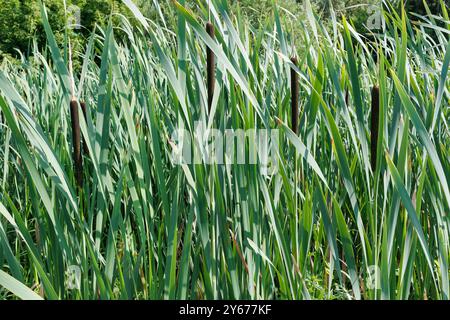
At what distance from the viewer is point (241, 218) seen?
1161mm

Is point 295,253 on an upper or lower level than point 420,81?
lower

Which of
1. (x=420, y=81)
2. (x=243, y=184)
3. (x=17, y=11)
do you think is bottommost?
(x=243, y=184)

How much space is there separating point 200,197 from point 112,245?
20 centimetres

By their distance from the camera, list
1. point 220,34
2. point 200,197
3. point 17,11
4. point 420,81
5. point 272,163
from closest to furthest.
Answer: point 200,197 < point 220,34 < point 272,163 < point 420,81 < point 17,11

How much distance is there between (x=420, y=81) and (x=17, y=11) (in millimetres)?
8642

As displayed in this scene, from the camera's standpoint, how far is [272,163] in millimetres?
1334

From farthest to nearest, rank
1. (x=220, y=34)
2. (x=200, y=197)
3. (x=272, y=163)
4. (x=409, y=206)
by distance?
(x=272, y=163) → (x=220, y=34) → (x=200, y=197) → (x=409, y=206)

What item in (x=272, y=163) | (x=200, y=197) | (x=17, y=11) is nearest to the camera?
(x=200, y=197)

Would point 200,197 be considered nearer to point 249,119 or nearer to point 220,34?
point 249,119

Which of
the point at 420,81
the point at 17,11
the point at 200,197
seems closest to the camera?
the point at 200,197

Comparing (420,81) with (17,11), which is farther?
(17,11)
